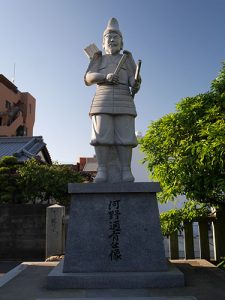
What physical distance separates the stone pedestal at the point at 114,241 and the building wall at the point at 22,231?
8.87 m

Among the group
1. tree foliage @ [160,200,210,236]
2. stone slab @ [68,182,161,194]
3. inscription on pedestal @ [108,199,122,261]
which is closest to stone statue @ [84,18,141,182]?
stone slab @ [68,182,161,194]

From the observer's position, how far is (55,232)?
11047 millimetres

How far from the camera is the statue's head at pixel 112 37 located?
6.17 m

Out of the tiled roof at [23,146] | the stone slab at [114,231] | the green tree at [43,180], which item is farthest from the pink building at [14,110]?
the stone slab at [114,231]

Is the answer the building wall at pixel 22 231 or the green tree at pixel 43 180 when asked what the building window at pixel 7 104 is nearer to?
the green tree at pixel 43 180

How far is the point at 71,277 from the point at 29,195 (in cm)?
1137

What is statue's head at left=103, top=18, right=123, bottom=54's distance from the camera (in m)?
6.17

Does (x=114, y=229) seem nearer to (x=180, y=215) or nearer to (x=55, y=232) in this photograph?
(x=180, y=215)

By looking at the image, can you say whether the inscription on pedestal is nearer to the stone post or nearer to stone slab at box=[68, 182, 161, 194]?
stone slab at box=[68, 182, 161, 194]

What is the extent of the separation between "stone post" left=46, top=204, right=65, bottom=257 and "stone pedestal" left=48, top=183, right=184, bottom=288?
236 inches

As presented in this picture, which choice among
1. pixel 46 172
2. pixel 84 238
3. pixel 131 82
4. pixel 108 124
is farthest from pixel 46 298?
pixel 46 172

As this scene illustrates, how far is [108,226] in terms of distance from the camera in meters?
5.11

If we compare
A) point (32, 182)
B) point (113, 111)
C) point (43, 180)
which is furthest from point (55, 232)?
point (113, 111)

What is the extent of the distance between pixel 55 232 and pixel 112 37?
724 cm
